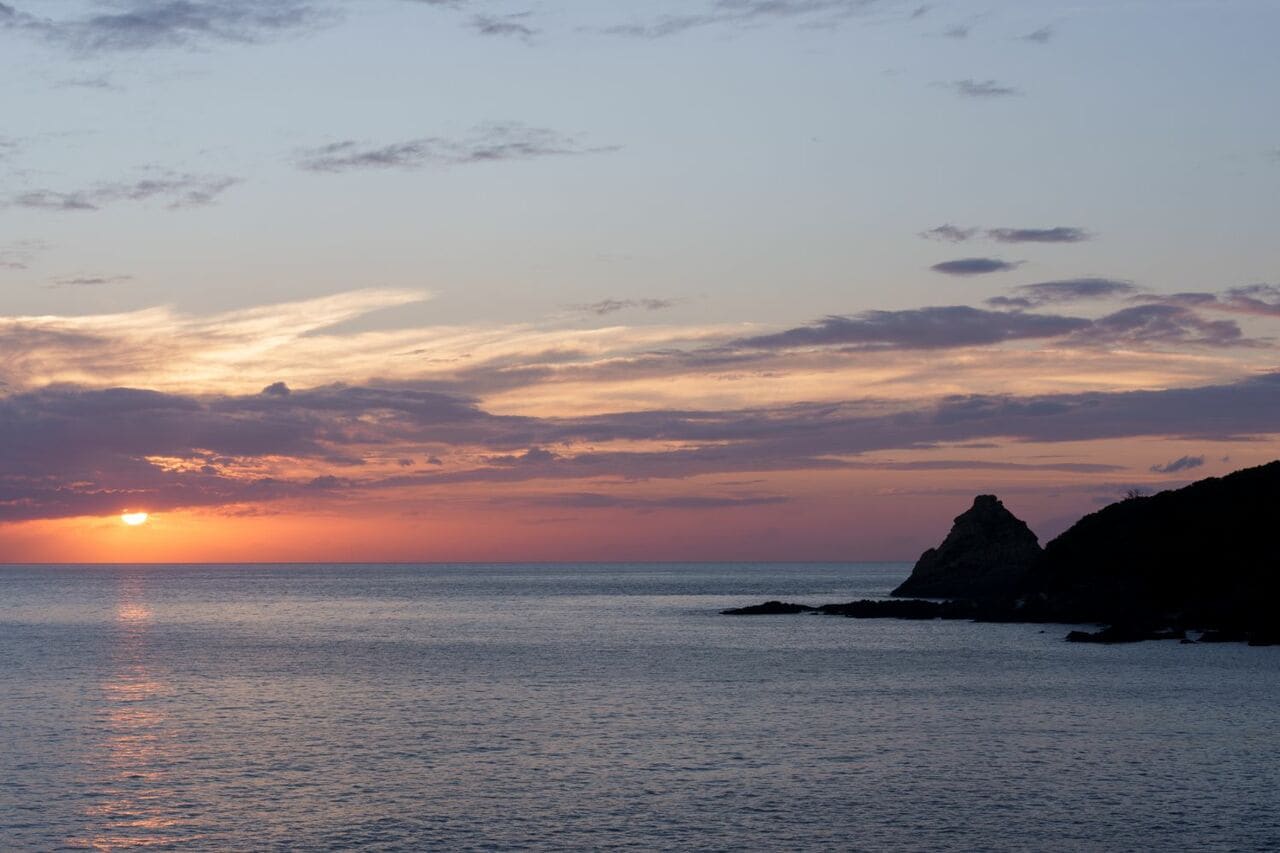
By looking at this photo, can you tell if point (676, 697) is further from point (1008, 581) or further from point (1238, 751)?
point (1008, 581)

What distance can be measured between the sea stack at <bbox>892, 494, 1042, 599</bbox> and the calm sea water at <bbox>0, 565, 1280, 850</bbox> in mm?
80263

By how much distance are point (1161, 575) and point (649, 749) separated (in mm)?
95989

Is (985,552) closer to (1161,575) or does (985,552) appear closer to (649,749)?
(1161,575)

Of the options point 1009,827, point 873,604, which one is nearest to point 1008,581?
point 873,604

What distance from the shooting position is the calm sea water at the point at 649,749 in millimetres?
40906

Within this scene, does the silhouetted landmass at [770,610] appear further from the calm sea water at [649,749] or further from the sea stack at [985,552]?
the calm sea water at [649,749]

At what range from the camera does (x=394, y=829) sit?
4081cm

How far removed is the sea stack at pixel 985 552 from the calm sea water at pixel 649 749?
80263 mm

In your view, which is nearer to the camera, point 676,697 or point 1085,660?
point 676,697

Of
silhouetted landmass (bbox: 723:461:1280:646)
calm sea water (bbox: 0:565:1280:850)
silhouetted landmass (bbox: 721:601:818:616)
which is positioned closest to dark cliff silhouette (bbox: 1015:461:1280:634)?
silhouetted landmass (bbox: 723:461:1280:646)

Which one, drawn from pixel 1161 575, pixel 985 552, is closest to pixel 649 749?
pixel 1161 575

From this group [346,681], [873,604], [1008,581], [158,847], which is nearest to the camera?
[158,847]

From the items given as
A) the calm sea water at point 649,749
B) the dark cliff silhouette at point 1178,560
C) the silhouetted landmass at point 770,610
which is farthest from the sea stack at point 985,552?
the calm sea water at point 649,749

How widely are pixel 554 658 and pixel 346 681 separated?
20.2 m
